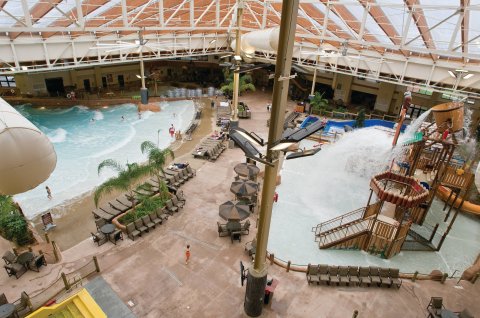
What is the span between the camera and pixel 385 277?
33.9 ft

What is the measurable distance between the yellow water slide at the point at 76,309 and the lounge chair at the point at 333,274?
6.97 m

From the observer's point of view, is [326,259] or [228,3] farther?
[228,3]

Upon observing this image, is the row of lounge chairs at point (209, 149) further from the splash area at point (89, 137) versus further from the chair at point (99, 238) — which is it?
the chair at point (99, 238)

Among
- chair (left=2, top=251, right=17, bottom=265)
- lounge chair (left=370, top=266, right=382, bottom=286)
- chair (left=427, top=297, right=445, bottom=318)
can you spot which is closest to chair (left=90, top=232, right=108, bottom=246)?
chair (left=2, top=251, right=17, bottom=265)

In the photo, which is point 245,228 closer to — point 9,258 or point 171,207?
point 171,207

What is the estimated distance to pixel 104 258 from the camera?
10.9m

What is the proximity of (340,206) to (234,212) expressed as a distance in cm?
661

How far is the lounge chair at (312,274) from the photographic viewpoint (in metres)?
10.1

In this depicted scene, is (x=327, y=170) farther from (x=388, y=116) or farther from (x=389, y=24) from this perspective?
(x=388, y=116)

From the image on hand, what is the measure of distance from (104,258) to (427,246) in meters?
13.2

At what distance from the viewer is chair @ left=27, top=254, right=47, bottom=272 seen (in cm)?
1027

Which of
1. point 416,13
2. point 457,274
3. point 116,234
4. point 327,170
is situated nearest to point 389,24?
point 416,13

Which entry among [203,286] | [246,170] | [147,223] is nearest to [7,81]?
[147,223]

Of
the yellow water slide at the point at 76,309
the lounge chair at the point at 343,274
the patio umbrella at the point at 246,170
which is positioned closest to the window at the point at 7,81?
the patio umbrella at the point at 246,170
